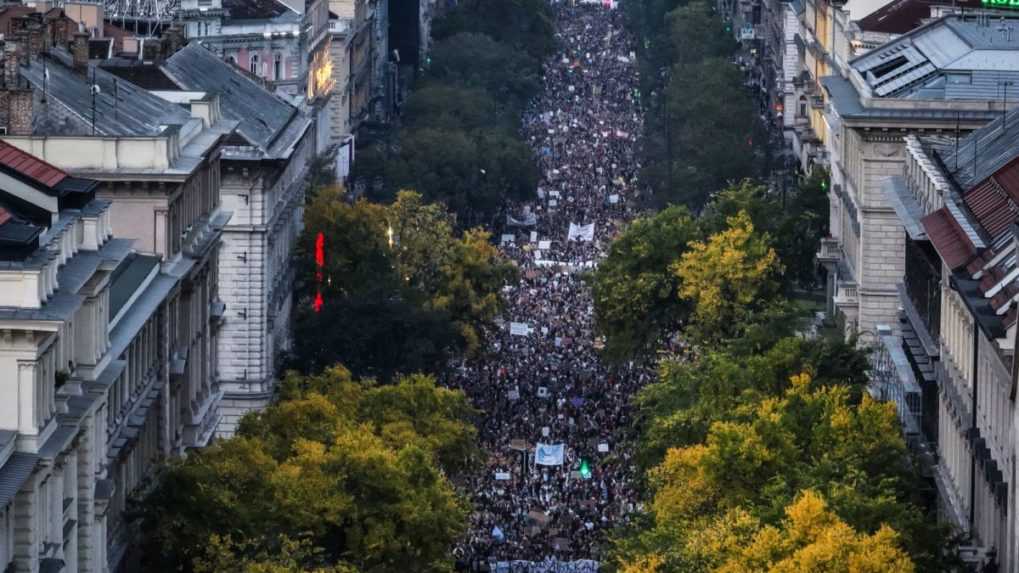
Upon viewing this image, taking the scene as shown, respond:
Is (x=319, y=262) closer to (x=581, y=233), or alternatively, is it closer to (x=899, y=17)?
(x=899, y=17)

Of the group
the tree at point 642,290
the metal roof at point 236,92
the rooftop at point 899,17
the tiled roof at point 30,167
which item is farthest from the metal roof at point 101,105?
the rooftop at point 899,17

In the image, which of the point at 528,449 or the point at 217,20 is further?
the point at 217,20

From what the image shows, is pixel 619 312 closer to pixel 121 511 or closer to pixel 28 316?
pixel 121 511

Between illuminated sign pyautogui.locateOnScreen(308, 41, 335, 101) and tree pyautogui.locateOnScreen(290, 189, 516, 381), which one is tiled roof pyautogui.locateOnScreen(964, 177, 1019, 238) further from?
illuminated sign pyautogui.locateOnScreen(308, 41, 335, 101)

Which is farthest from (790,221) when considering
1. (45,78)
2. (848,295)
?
(45,78)

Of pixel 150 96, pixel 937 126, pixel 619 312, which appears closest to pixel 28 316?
pixel 150 96

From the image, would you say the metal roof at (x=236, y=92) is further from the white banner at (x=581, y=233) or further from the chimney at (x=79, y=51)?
the white banner at (x=581, y=233)

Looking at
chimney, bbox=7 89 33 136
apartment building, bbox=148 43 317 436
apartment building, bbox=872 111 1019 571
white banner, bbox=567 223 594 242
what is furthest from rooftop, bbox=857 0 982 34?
chimney, bbox=7 89 33 136
